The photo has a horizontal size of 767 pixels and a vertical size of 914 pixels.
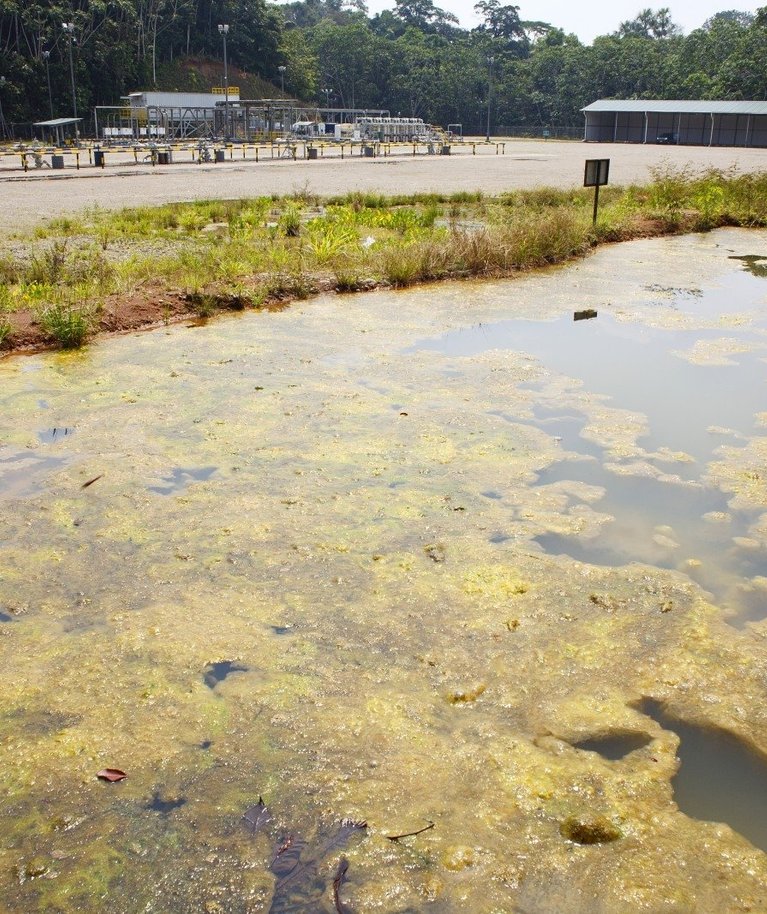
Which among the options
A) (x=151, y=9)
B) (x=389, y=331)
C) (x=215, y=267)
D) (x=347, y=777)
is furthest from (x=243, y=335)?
(x=151, y=9)

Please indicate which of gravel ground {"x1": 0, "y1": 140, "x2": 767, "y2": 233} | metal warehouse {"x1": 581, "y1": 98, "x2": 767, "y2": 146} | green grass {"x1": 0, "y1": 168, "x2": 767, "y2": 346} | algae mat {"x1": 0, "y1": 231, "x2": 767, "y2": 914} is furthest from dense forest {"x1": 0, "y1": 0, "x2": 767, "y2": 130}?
algae mat {"x1": 0, "y1": 231, "x2": 767, "y2": 914}

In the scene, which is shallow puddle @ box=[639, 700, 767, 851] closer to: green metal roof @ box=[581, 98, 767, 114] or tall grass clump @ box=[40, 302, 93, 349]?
tall grass clump @ box=[40, 302, 93, 349]

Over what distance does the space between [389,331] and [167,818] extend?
7.00m

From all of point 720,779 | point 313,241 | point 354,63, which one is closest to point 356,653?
point 720,779

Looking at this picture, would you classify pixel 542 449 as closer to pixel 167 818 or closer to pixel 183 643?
pixel 183 643

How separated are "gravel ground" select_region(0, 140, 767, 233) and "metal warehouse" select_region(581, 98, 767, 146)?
2380cm

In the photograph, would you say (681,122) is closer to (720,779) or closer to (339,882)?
(720,779)

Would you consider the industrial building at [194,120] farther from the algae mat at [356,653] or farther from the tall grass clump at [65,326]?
the algae mat at [356,653]

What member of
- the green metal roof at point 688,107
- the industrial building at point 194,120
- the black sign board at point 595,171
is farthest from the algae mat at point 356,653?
the green metal roof at point 688,107

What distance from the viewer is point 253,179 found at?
2681 cm

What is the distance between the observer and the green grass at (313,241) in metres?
10.6

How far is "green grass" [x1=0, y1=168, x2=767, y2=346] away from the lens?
10.6 metres

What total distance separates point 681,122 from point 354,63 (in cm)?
5029

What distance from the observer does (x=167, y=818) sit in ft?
9.70
